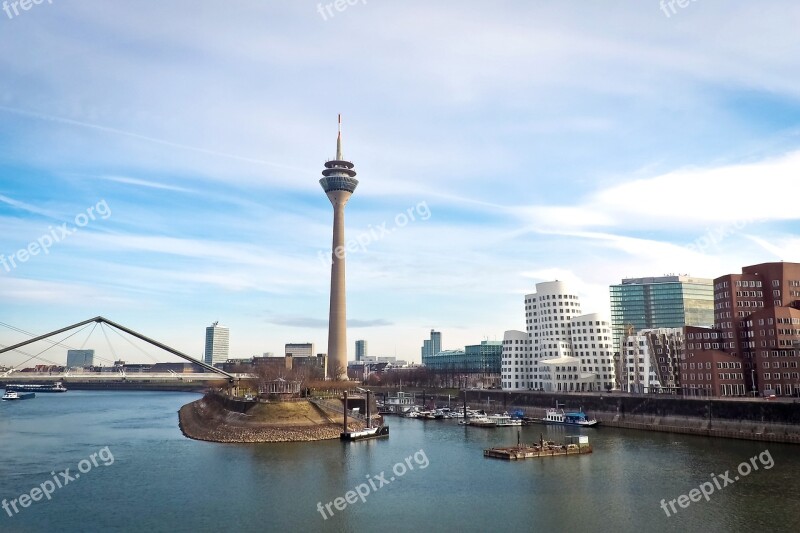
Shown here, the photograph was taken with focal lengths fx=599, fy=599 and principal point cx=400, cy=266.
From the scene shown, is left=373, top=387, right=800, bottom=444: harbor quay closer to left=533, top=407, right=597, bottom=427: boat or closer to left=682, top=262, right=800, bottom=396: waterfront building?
left=533, top=407, right=597, bottom=427: boat

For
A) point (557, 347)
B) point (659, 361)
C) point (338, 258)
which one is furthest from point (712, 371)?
point (338, 258)

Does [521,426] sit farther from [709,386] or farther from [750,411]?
[750,411]

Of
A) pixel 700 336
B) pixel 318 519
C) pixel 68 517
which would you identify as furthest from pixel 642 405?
pixel 68 517

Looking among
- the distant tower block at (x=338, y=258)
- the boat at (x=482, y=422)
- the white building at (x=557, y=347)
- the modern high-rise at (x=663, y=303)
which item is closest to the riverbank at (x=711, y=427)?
the boat at (x=482, y=422)

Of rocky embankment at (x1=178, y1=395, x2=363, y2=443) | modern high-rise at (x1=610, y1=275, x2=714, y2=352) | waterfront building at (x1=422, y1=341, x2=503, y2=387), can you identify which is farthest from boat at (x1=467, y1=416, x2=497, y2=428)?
modern high-rise at (x1=610, y1=275, x2=714, y2=352)

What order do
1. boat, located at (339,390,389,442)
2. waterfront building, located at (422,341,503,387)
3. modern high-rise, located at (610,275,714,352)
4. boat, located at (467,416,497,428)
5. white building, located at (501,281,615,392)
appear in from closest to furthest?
boat, located at (339,390,389,442) → boat, located at (467,416,497,428) → white building, located at (501,281,615,392) → waterfront building, located at (422,341,503,387) → modern high-rise, located at (610,275,714,352)
